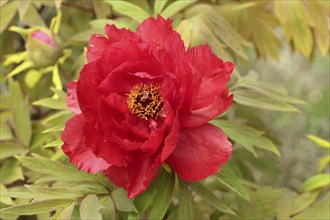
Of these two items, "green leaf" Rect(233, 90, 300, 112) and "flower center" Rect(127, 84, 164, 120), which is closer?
"flower center" Rect(127, 84, 164, 120)

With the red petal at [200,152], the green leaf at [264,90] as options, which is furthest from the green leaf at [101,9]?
the red petal at [200,152]

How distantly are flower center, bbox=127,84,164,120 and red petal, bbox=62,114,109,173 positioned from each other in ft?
0.16

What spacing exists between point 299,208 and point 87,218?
0.96ft

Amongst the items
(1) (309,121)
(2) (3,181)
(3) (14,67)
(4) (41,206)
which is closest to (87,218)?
(4) (41,206)

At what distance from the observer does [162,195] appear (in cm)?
61

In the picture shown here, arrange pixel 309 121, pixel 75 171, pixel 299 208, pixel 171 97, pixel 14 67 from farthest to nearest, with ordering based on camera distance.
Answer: pixel 309 121
pixel 14 67
pixel 299 208
pixel 75 171
pixel 171 97

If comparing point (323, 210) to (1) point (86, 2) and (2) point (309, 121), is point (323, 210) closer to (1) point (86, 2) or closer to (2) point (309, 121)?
(1) point (86, 2)

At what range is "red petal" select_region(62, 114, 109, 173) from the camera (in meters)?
0.58

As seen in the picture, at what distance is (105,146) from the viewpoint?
55 centimetres

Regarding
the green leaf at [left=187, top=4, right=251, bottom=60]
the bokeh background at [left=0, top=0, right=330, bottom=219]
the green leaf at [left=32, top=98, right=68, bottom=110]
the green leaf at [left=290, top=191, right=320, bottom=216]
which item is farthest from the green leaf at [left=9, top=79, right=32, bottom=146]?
the green leaf at [left=290, top=191, right=320, bottom=216]

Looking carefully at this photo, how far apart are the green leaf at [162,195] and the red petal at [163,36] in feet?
0.40

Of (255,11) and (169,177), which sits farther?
(255,11)

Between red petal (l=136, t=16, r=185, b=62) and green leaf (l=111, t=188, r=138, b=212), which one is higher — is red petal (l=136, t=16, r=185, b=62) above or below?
above

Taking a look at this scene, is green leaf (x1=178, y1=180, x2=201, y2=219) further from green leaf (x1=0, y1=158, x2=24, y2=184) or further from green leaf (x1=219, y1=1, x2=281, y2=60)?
green leaf (x1=219, y1=1, x2=281, y2=60)
